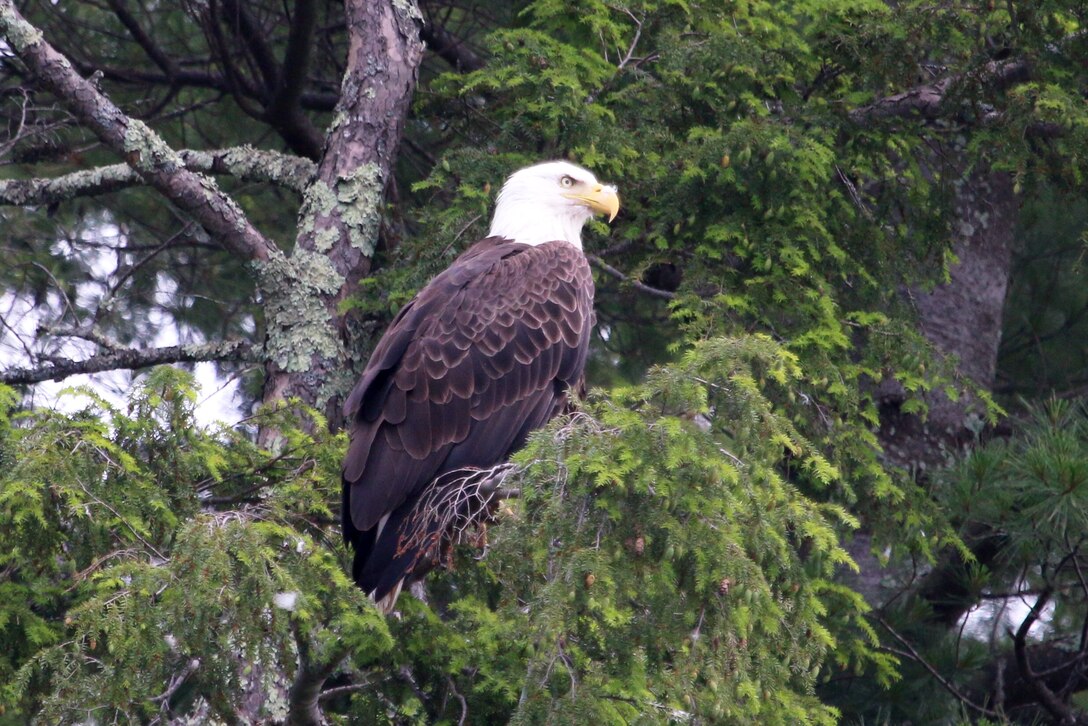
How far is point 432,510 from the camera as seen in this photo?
12.4ft

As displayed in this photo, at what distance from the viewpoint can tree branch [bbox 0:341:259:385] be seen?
18.8 feet

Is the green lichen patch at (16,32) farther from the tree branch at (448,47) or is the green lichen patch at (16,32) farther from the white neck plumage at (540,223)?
the tree branch at (448,47)

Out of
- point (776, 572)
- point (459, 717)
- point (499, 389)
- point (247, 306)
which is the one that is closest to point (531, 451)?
point (776, 572)

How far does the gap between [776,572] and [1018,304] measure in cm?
541

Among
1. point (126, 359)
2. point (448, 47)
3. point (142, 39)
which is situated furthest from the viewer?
point (448, 47)

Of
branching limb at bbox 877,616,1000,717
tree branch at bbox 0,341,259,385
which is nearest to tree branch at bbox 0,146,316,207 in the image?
tree branch at bbox 0,341,259,385

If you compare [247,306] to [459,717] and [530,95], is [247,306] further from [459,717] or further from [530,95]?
[459,717]

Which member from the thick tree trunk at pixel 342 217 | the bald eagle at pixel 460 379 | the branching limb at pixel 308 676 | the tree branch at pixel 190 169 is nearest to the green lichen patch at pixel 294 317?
the thick tree trunk at pixel 342 217

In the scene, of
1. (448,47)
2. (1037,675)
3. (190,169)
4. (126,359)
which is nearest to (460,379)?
(126,359)

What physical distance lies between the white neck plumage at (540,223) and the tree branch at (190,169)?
1.17 m

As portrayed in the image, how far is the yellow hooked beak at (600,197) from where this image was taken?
5368 millimetres

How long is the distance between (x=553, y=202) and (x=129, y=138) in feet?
5.73

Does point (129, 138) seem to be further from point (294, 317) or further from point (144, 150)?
point (294, 317)

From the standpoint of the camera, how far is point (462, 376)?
469cm
